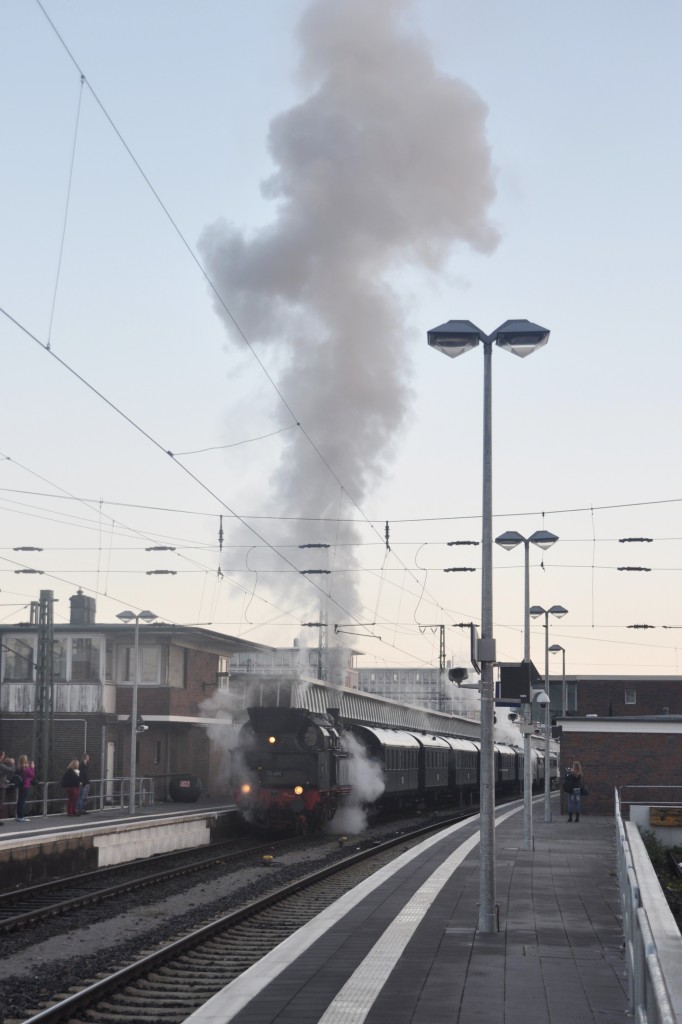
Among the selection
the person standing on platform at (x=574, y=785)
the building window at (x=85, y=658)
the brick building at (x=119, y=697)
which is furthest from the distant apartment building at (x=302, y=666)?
the person standing on platform at (x=574, y=785)

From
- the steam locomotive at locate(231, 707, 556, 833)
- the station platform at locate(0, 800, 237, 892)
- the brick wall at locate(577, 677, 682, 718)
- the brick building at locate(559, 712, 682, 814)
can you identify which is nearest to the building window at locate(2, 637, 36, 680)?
the station platform at locate(0, 800, 237, 892)

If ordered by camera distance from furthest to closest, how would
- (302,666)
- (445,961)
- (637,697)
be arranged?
(637,697) → (302,666) → (445,961)

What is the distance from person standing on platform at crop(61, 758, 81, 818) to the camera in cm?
2994

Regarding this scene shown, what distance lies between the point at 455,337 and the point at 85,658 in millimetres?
33497

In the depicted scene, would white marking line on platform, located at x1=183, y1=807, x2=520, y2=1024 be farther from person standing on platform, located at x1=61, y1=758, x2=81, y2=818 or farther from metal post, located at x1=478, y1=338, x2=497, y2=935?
person standing on platform, located at x1=61, y1=758, x2=81, y2=818

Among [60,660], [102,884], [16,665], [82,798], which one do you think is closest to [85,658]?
[60,660]

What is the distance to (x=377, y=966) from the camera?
35.1ft

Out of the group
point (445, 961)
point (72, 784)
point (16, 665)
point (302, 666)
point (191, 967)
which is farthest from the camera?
point (16, 665)

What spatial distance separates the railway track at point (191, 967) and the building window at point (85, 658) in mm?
27585

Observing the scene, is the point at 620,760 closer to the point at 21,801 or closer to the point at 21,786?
the point at 21,801

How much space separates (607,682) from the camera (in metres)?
73.9

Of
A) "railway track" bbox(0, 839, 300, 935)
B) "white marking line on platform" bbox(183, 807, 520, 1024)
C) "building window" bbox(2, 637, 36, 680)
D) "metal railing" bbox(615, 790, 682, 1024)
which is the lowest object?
"railway track" bbox(0, 839, 300, 935)

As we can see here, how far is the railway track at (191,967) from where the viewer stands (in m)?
10.1

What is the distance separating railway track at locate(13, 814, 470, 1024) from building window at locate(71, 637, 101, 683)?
2759 centimetres
